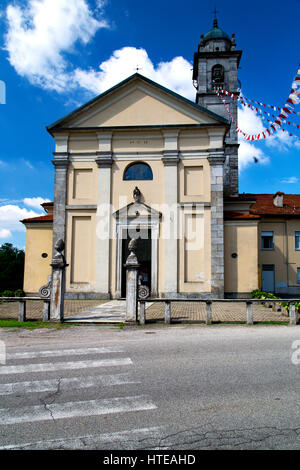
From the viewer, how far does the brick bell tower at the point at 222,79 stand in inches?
1121

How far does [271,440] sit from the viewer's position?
11.0 feet

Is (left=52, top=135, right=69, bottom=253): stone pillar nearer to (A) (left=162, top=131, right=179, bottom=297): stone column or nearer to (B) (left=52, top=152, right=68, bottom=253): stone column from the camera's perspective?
(B) (left=52, top=152, right=68, bottom=253): stone column

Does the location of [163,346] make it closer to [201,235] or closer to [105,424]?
[105,424]

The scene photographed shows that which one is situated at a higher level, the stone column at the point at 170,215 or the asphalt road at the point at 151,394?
the stone column at the point at 170,215

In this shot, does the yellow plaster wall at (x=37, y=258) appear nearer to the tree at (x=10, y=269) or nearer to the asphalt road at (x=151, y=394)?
the asphalt road at (x=151, y=394)

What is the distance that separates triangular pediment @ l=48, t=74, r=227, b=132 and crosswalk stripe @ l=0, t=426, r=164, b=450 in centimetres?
1802

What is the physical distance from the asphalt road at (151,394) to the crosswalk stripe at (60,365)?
2 centimetres

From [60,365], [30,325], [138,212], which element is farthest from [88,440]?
[138,212]

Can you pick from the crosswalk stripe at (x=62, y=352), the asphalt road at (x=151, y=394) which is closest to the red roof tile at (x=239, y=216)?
the asphalt road at (x=151, y=394)

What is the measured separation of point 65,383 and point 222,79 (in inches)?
1154

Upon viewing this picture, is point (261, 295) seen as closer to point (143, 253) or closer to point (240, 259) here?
point (240, 259)

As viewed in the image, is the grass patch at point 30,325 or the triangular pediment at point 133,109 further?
the triangular pediment at point 133,109

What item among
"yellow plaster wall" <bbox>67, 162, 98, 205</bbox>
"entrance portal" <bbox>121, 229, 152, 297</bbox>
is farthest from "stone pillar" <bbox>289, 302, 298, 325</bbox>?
"yellow plaster wall" <bbox>67, 162, 98, 205</bbox>

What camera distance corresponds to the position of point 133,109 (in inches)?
784
